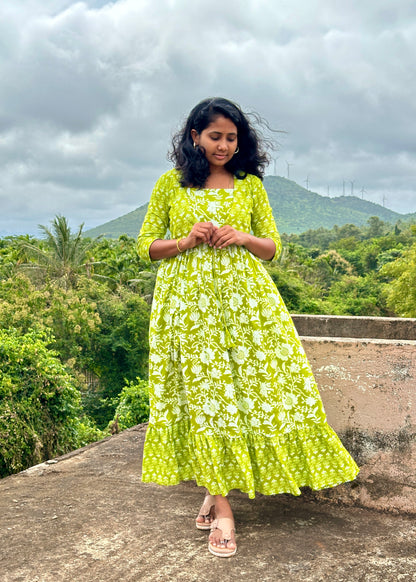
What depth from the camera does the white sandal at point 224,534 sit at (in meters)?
2.18

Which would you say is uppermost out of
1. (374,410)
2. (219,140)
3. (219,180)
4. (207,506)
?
(219,140)

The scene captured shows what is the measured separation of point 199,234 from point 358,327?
1.99m

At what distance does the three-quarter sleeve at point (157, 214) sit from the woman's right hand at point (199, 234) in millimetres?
222

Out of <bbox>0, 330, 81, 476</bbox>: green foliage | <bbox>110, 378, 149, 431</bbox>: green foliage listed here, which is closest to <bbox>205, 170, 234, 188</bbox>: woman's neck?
<bbox>0, 330, 81, 476</bbox>: green foliage

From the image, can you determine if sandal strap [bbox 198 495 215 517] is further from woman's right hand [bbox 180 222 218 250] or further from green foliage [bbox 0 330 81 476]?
green foliage [bbox 0 330 81 476]

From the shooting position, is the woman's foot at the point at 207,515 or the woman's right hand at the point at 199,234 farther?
the woman's foot at the point at 207,515

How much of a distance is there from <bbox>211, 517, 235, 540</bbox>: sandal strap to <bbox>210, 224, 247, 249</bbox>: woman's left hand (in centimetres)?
111

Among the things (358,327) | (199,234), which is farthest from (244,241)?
(358,327)

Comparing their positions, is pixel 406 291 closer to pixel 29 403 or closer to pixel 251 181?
pixel 29 403

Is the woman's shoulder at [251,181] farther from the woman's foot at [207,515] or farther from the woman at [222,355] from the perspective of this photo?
the woman's foot at [207,515]

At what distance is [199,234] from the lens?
7.32ft

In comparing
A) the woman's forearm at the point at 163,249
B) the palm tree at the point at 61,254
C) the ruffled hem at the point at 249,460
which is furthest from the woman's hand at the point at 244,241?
the palm tree at the point at 61,254

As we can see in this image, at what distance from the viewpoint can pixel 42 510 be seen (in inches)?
108

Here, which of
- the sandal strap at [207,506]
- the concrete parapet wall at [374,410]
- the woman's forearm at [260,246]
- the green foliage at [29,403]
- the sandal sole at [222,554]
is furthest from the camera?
the green foliage at [29,403]
